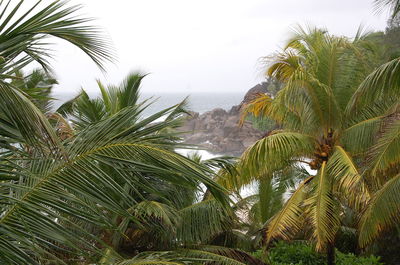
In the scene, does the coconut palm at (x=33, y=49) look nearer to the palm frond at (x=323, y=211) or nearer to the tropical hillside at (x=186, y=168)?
the tropical hillside at (x=186, y=168)

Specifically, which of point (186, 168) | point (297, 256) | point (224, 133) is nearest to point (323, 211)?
point (297, 256)

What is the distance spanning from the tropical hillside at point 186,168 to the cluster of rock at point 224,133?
73.5 feet

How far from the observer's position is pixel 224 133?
36562 mm

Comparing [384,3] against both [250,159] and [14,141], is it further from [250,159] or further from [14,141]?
[14,141]

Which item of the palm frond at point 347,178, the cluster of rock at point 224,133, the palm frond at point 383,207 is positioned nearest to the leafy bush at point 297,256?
the palm frond at point 347,178

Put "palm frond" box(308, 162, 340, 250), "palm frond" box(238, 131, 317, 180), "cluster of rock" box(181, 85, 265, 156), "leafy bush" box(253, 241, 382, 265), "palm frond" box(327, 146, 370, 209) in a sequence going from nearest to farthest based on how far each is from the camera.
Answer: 1. "palm frond" box(327, 146, 370, 209)
2. "palm frond" box(308, 162, 340, 250)
3. "palm frond" box(238, 131, 317, 180)
4. "leafy bush" box(253, 241, 382, 265)
5. "cluster of rock" box(181, 85, 265, 156)

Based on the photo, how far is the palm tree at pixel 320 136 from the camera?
302 inches

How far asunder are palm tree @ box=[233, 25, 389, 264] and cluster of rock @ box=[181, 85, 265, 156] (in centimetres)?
2291

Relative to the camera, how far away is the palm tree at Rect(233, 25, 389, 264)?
7.66m

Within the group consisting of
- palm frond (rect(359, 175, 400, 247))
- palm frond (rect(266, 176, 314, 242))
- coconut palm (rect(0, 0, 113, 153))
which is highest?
coconut palm (rect(0, 0, 113, 153))

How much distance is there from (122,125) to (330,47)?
625cm

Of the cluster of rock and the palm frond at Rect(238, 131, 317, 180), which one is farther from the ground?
the palm frond at Rect(238, 131, 317, 180)

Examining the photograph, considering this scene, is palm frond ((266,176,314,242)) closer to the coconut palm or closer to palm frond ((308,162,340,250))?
palm frond ((308,162,340,250))

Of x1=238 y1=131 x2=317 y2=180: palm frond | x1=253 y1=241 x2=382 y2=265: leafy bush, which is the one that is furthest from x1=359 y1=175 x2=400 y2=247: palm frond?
x1=253 y1=241 x2=382 y2=265: leafy bush
